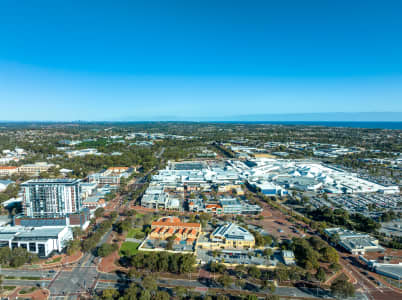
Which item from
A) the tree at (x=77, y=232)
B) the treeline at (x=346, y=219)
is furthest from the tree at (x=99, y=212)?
the treeline at (x=346, y=219)

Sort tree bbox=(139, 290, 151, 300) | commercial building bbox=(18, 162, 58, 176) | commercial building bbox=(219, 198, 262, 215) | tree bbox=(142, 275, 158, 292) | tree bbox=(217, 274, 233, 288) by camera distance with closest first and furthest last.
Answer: tree bbox=(139, 290, 151, 300) < tree bbox=(142, 275, 158, 292) < tree bbox=(217, 274, 233, 288) < commercial building bbox=(219, 198, 262, 215) < commercial building bbox=(18, 162, 58, 176)

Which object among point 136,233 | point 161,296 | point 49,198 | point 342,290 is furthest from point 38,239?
point 342,290

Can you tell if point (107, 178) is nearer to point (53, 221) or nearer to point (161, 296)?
point (53, 221)

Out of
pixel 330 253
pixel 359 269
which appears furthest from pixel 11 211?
pixel 359 269

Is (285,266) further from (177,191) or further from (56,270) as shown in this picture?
(177,191)

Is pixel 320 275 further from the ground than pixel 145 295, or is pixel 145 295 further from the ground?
pixel 145 295

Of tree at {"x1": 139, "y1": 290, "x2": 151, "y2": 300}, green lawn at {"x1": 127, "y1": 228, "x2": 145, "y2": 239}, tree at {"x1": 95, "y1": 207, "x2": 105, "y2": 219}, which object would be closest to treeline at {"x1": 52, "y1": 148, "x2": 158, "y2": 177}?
tree at {"x1": 95, "y1": 207, "x2": 105, "y2": 219}

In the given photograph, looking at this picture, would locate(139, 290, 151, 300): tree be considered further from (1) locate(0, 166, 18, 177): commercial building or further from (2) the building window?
(1) locate(0, 166, 18, 177): commercial building

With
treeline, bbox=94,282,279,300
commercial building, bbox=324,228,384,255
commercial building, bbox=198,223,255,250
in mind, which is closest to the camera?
treeline, bbox=94,282,279,300
